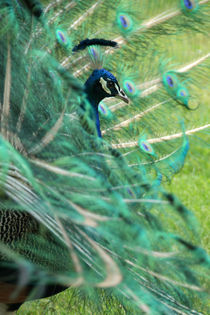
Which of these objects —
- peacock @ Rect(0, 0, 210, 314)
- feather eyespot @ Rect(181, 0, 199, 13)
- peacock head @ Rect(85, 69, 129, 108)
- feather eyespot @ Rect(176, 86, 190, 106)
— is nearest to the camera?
peacock @ Rect(0, 0, 210, 314)

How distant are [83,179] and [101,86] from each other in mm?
582

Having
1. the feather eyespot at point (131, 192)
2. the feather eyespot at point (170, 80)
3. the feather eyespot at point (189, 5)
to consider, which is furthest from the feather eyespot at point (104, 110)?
the feather eyespot at point (131, 192)

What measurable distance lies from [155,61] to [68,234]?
1.00m

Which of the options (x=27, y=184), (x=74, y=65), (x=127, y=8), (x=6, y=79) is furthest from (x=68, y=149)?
(x=127, y=8)

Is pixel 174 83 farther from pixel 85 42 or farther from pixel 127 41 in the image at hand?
pixel 85 42

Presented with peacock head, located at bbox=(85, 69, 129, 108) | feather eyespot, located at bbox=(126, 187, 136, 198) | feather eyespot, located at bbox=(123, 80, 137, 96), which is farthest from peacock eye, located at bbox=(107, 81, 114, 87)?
feather eyespot, located at bbox=(126, 187, 136, 198)

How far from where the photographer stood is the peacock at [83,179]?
3.60ft

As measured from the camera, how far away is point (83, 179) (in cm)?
114

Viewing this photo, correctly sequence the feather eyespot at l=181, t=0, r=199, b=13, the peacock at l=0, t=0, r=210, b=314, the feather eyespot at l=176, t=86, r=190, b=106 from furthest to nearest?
1. the feather eyespot at l=176, t=86, r=190, b=106
2. the feather eyespot at l=181, t=0, r=199, b=13
3. the peacock at l=0, t=0, r=210, b=314

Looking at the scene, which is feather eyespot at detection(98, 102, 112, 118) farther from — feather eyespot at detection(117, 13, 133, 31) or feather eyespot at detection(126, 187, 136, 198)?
feather eyespot at detection(126, 187, 136, 198)

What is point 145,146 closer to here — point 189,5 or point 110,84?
point 110,84

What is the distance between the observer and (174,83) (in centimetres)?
193

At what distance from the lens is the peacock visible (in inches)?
43.2

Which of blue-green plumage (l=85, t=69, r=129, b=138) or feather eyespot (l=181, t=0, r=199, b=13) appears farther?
feather eyespot (l=181, t=0, r=199, b=13)
